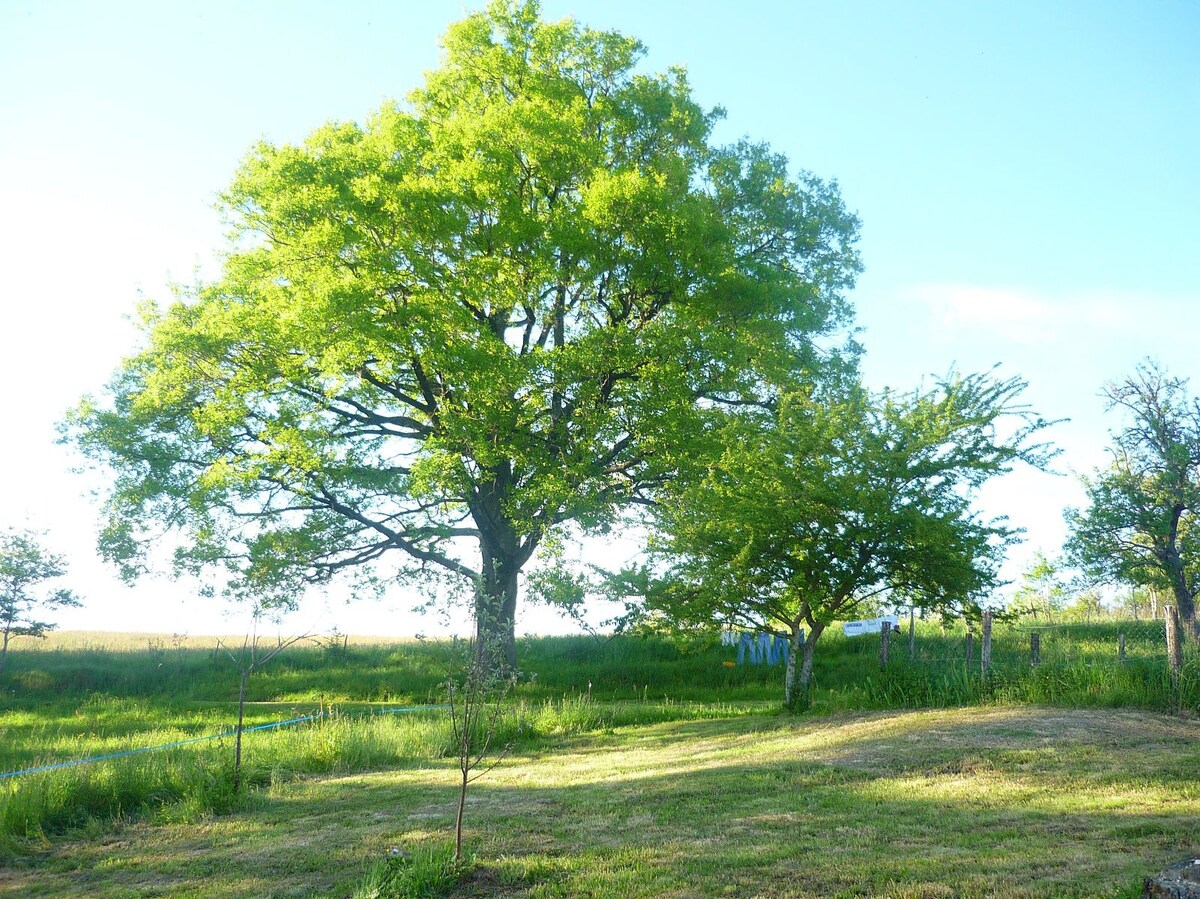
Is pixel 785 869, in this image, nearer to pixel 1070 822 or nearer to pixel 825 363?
pixel 1070 822

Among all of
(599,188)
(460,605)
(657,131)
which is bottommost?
(460,605)

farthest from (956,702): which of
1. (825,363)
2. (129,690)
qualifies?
(129,690)

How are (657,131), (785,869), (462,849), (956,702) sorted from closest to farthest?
(785,869)
(462,849)
(956,702)
(657,131)

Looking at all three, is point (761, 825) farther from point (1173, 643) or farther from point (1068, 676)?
point (1173, 643)

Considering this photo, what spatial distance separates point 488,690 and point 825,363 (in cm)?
1810

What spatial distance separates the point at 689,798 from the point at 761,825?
4.81ft

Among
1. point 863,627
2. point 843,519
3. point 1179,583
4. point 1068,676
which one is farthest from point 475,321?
point 1179,583

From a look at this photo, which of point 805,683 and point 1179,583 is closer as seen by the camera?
point 805,683

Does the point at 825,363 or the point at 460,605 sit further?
the point at 825,363

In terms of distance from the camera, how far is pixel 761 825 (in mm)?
7160

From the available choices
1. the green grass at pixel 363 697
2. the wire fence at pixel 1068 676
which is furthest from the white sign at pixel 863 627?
the wire fence at pixel 1068 676

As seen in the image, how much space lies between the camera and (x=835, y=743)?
11.1 metres

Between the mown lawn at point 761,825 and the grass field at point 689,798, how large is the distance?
0.10ft

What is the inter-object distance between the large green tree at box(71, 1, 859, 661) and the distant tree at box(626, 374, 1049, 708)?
3.30 meters
